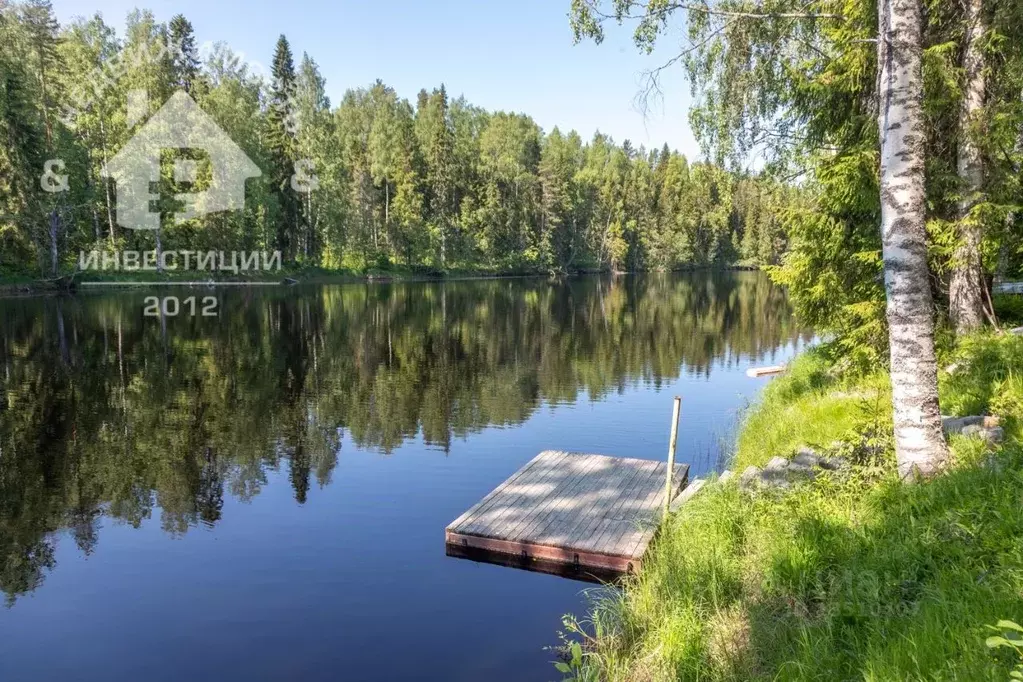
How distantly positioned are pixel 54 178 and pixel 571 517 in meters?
55.5

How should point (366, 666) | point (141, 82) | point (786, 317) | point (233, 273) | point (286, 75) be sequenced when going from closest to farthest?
point (366, 666)
point (786, 317)
point (141, 82)
point (233, 273)
point (286, 75)

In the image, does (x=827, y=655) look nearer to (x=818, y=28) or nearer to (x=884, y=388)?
(x=884, y=388)

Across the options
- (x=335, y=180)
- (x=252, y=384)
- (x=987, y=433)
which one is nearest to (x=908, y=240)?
(x=987, y=433)

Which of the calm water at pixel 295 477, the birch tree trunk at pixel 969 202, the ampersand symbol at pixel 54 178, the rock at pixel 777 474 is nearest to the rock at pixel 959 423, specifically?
the rock at pixel 777 474

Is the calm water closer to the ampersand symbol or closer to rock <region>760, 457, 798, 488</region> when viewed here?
rock <region>760, 457, 798, 488</region>

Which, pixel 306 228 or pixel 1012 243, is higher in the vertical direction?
pixel 306 228

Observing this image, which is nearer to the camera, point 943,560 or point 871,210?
point 943,560

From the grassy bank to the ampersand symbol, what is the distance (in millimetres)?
56419

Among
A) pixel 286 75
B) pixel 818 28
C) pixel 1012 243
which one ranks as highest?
pixel 286 75

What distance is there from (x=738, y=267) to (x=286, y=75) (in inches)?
3509

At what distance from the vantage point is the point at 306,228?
71.9 metres

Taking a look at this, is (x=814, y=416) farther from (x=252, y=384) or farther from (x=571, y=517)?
(x=252, y=384)

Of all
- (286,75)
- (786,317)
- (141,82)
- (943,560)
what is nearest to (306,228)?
(286,75)

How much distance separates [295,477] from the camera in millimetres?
14227
